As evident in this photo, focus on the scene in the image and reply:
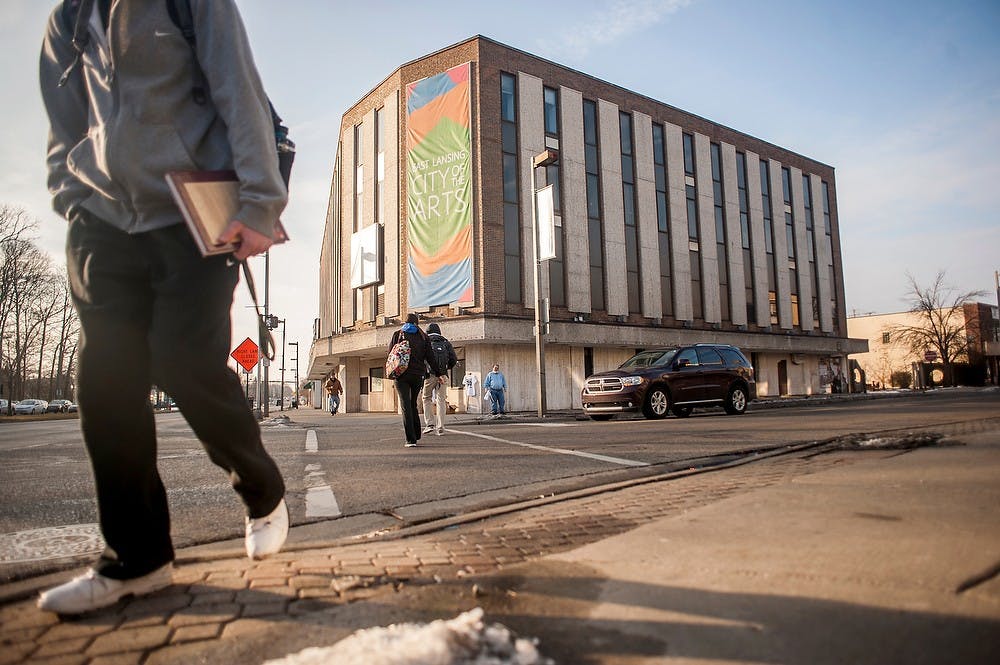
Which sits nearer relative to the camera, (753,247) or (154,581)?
(154,581)

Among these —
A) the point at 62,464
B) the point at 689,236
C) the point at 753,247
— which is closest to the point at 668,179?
the point at 689,236

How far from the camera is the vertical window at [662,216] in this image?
107ft

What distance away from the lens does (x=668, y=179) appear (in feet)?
109

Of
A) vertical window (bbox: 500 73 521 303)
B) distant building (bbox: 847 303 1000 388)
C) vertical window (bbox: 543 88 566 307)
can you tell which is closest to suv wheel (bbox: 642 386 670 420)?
vertical window (bbox: 500 73 521 303)

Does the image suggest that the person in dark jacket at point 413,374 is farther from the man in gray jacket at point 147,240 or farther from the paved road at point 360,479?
the man in gray jacket at point 147,240

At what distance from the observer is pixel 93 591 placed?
1.83m

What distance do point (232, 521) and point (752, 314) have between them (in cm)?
3769

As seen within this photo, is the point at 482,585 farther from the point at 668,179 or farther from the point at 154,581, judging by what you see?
the point at 668,179

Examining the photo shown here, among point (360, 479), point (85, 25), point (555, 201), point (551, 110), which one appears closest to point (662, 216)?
point (555, 201)

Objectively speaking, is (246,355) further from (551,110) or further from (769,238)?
(769,238)

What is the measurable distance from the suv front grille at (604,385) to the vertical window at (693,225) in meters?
20.5

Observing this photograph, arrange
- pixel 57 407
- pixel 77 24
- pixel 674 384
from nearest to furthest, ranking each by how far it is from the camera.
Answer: pixel 77 24
pixel 674 384
pixel 57 407

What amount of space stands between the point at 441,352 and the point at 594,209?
73.3 ft

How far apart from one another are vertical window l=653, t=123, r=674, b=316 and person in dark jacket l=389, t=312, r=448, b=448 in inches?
985
